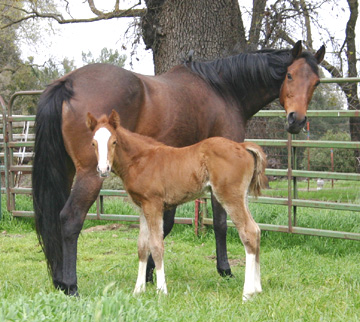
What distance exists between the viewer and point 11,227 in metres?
8.55

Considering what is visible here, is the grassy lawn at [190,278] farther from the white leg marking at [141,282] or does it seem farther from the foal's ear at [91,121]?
the foal's ear at [91,121]

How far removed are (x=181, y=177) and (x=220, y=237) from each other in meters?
1.38

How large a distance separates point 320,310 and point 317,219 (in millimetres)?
3787

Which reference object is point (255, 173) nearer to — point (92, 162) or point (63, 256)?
point (92, 162)

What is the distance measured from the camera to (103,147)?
4.09 meters

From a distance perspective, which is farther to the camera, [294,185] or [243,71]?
[294,185]

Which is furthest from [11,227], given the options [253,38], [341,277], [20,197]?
[253,38]

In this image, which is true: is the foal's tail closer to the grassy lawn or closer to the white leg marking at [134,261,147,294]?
the grassy lawn

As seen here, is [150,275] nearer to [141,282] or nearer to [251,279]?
[141,282]

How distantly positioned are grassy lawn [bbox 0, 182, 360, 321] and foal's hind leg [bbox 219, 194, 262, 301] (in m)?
0.17

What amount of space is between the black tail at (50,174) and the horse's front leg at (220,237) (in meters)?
1.62

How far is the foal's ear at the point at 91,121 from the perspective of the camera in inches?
168

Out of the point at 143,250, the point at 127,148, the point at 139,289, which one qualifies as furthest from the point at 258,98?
the point at 139,289

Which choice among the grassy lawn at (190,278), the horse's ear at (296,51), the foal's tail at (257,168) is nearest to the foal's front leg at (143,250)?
the grassy lawn at (190,278)
